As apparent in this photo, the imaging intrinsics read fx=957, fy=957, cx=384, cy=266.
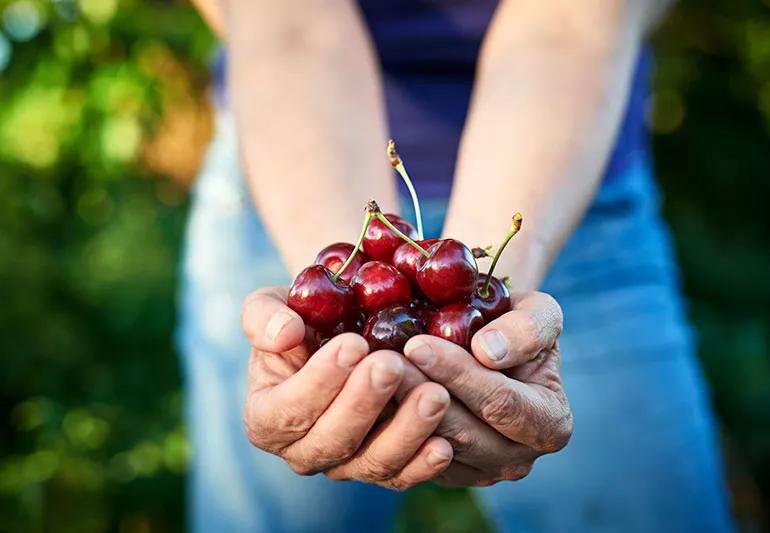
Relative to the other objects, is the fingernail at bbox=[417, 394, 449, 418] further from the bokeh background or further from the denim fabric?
the bokeh background

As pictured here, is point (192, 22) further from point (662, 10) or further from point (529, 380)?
point (529, 380)

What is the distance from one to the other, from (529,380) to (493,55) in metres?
0.64

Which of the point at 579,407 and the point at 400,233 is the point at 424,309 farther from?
the point at 579,407

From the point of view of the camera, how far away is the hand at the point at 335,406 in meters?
1.03

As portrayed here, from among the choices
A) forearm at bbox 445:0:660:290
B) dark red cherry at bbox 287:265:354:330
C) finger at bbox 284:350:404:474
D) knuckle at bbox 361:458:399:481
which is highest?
forearm at bbox 445:0:660:290

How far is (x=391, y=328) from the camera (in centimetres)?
111

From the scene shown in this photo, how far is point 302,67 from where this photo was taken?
5.02ft

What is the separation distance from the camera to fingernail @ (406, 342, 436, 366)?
Result: 104 centimetres

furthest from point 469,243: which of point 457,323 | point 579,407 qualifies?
point 579,407

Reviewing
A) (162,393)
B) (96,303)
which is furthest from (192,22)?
(162,393)

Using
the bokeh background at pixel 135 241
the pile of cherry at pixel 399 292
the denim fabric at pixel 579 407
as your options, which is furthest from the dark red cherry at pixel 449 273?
the bokeh background at pixel 135 241

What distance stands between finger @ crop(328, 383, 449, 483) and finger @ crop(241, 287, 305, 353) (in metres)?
0.15

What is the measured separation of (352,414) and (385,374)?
84mm

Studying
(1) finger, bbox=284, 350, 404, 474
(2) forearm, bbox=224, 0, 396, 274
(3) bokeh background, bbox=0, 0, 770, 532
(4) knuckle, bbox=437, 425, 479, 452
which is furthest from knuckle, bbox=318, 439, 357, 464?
(3) bokeh background, bbox=0, 0, 770, 532
